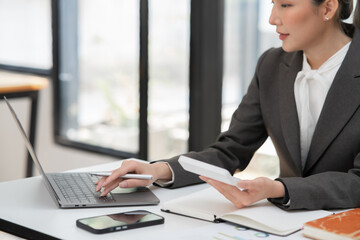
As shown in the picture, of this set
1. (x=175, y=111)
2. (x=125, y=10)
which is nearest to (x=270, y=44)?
(x=175, y=111)

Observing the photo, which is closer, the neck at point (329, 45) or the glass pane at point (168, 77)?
the neck at point (329, 45)

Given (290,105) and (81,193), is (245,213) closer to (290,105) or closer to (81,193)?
(81,193)

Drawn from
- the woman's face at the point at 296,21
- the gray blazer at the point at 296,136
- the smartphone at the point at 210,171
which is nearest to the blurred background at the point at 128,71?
the gray blazer at the point at 296,136

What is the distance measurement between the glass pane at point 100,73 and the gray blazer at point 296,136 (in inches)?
71.4

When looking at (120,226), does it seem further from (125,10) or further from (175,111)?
(125,10)

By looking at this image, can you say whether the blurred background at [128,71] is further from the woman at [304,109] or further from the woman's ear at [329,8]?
the woman's ear at [329,8]

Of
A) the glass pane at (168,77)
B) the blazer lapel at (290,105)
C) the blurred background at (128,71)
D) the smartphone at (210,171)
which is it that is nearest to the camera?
the smartphone at (210,171)

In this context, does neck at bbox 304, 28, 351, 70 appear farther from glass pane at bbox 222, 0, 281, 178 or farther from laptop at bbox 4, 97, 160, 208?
glass pane at bbox 222, 0, 281, 178

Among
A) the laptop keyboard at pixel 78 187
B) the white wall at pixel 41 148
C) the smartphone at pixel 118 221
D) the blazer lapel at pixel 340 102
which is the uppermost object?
the blazer lapel at pixel 340 102

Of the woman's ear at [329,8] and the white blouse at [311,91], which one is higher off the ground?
the woman's ear at [329,8]

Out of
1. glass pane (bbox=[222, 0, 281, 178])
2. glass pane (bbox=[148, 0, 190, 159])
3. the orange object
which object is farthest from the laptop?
glass pane (bbox=[148, 0, 190, 159])

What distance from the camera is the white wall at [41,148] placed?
4129mm

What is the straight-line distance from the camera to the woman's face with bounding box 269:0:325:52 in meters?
1.71

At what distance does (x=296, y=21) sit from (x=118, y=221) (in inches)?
29.7
